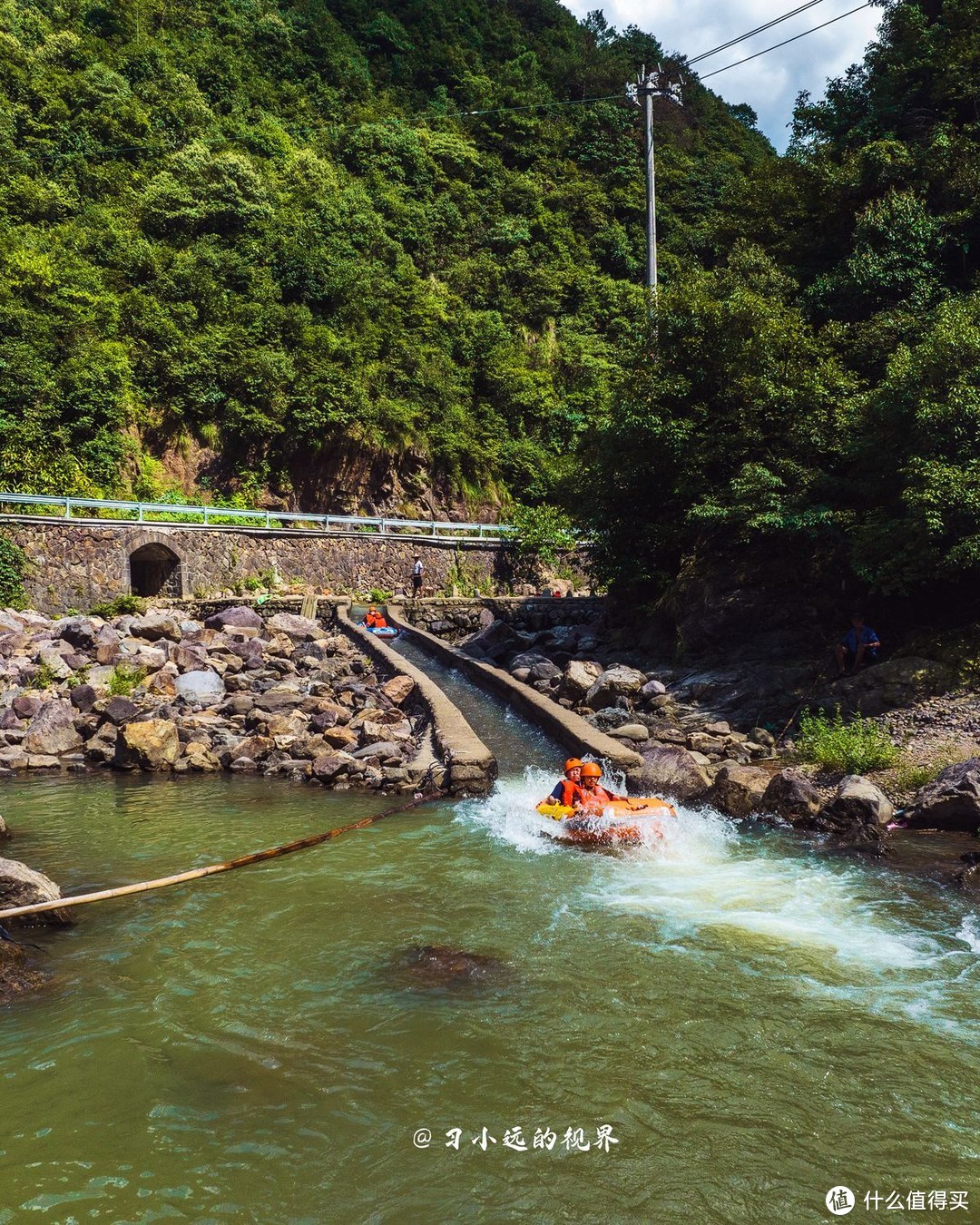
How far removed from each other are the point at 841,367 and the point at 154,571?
19477 millimetres

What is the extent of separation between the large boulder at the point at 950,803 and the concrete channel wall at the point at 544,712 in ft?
10.3

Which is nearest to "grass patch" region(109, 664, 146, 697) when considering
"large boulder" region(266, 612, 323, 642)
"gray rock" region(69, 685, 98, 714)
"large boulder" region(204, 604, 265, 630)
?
"gray rock" region(69, 685, 98, 714)

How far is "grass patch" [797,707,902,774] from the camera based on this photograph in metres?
10.1

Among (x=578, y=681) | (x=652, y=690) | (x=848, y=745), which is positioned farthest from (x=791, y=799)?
(x=578, y=681)

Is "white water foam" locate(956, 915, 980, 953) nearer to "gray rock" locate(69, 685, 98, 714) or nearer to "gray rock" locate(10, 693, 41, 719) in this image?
"gray rock" locate(69, 685, 98, 714)

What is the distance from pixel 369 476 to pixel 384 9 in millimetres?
43211

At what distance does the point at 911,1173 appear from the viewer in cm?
379

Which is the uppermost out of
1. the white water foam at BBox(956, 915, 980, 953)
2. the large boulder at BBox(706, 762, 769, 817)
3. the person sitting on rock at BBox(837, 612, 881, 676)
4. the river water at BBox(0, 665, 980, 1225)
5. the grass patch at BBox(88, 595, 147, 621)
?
the grass patch at BBox(88, 595, 147, 621)

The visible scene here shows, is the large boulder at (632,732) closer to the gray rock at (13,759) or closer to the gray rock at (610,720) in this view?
the gray rock at (610,720)

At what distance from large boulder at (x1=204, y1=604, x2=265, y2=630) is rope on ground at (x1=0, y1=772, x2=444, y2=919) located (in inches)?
439

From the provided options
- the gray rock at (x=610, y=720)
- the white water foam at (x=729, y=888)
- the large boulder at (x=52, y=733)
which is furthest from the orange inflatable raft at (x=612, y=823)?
the large boulder at (x=52, y=733)

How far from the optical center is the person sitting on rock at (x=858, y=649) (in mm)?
12484

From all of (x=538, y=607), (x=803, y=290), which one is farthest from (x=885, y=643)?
(x=538, y=607)

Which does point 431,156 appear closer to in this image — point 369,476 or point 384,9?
point 384,9
